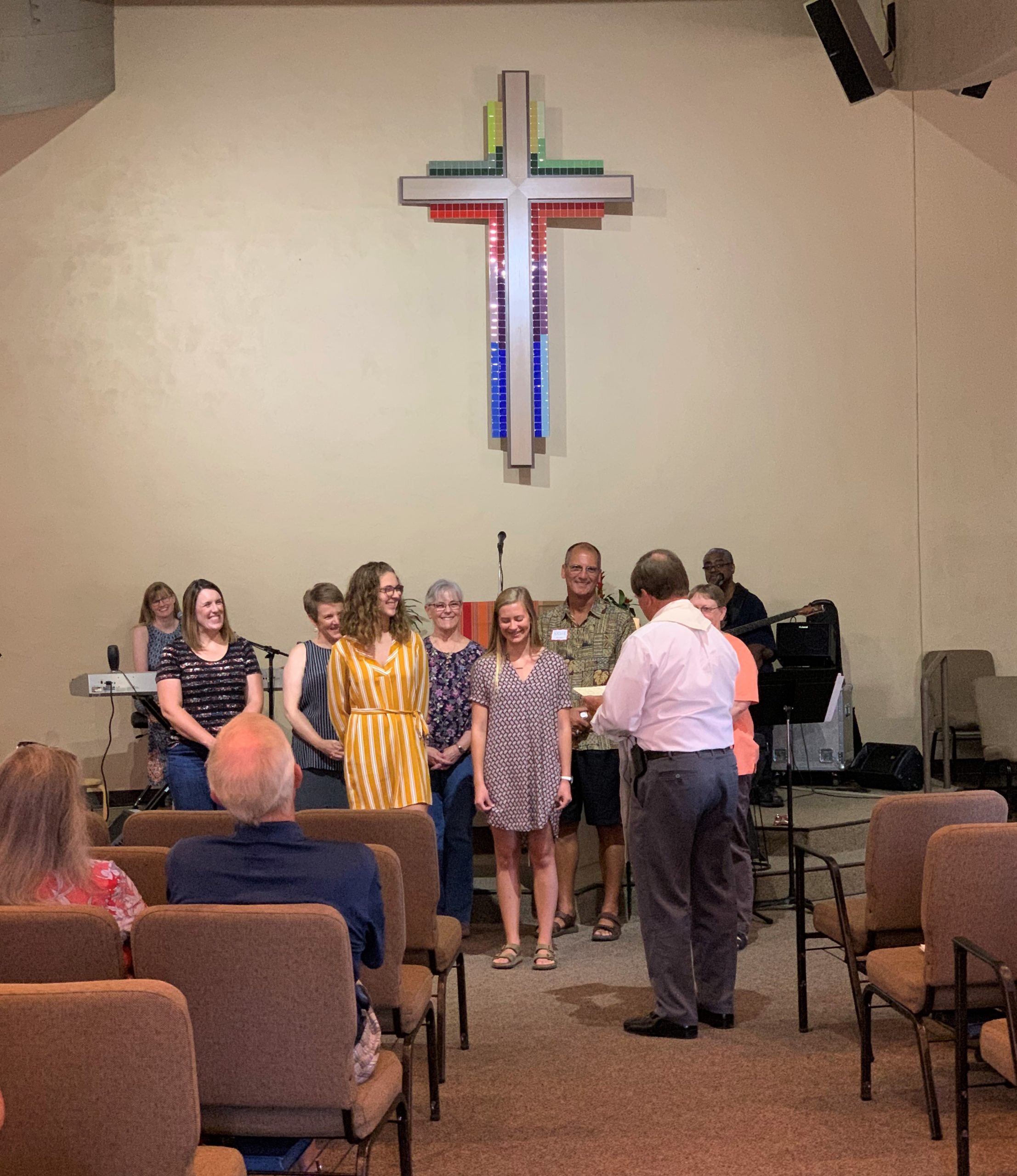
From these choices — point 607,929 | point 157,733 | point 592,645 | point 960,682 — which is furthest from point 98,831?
point 960,682

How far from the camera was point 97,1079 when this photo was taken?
182cm

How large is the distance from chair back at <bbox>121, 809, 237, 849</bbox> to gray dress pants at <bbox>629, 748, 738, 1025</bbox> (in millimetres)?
1279

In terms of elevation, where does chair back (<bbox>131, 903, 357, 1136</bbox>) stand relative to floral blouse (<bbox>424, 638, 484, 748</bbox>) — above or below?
below

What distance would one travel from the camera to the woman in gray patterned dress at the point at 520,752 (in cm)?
486

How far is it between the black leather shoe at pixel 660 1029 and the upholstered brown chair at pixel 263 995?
179 cm

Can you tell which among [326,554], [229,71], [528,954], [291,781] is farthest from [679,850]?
[229,71]

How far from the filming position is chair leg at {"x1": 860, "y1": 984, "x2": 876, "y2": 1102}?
3.31 metres

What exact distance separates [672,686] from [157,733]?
4018 mm

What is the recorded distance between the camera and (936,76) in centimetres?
721

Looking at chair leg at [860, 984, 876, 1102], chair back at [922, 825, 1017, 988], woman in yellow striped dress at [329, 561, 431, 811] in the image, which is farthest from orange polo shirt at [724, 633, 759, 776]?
chair back at [922, 825, 1017, 988]

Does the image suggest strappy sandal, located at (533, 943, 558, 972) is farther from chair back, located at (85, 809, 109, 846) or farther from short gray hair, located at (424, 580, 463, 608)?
chair back, located at (85, 809, 109, 846)

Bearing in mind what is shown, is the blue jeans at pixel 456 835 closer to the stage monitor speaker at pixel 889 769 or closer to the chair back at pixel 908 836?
the chair back at pixel 908 836

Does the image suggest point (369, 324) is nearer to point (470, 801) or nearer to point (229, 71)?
point (229, 71)

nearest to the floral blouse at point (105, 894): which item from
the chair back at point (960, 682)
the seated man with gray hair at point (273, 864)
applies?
the seated man with gray hair at point (273, 864)
